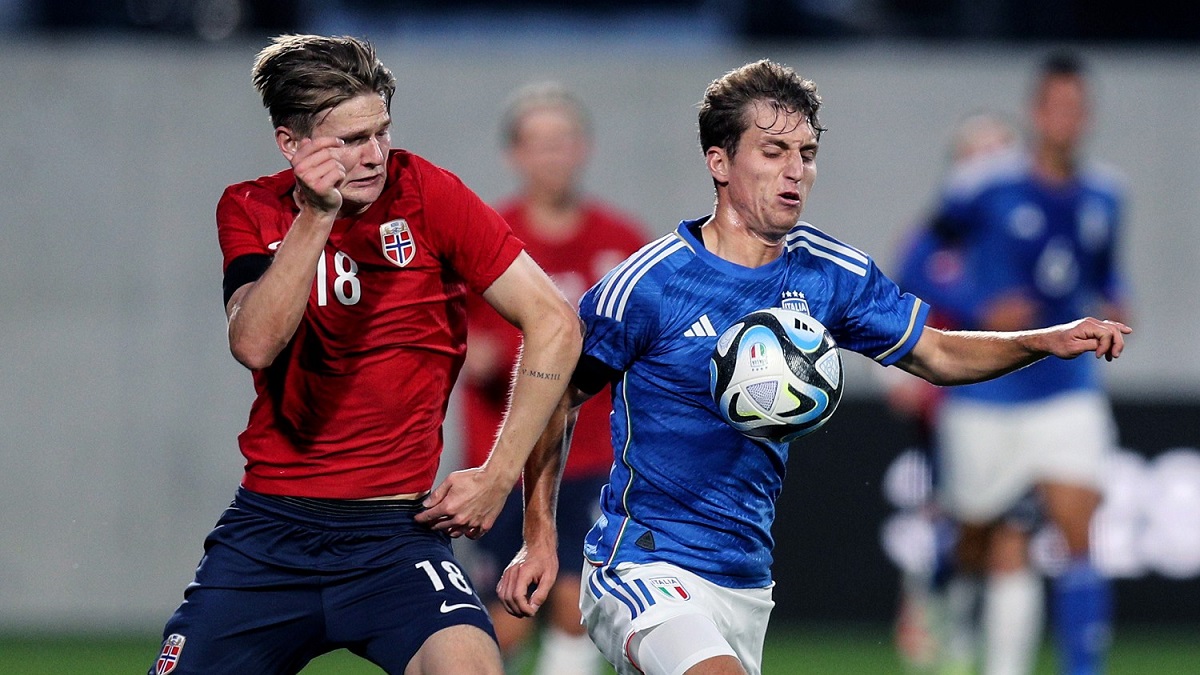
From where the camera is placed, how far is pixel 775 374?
4.28 meters

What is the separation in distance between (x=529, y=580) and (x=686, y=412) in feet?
1.96

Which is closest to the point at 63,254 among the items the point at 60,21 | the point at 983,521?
the point at 60,21

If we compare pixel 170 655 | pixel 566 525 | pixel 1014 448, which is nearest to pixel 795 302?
pixel 170 655

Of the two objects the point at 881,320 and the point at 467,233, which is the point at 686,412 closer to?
the point at 881,320

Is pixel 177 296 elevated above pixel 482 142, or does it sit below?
below

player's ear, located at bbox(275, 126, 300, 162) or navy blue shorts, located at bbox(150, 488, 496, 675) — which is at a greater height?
player's ear, located at bbox(275, 126, 300, 162)

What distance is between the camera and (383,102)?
419 centimetres

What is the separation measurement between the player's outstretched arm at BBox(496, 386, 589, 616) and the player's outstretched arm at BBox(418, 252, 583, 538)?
7.9 inches

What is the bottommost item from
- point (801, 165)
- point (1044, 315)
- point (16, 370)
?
point (16, 370)

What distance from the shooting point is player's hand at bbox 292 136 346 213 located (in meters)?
3.89

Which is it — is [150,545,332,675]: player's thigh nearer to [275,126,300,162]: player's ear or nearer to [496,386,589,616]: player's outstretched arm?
[496,386,589,616]: player's outstretched arm

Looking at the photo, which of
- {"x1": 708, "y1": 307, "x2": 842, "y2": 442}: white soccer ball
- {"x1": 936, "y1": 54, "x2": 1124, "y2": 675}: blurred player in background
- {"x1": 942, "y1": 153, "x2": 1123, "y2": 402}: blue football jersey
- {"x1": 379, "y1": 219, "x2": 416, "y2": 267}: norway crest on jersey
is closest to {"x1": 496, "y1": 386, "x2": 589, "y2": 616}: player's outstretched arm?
{"x1": 708, "y1": 307, "x2": 842, "y2": 442}: white soccer ball

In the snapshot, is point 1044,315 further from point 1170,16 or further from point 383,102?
point 383,102

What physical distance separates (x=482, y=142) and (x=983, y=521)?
4.06m
